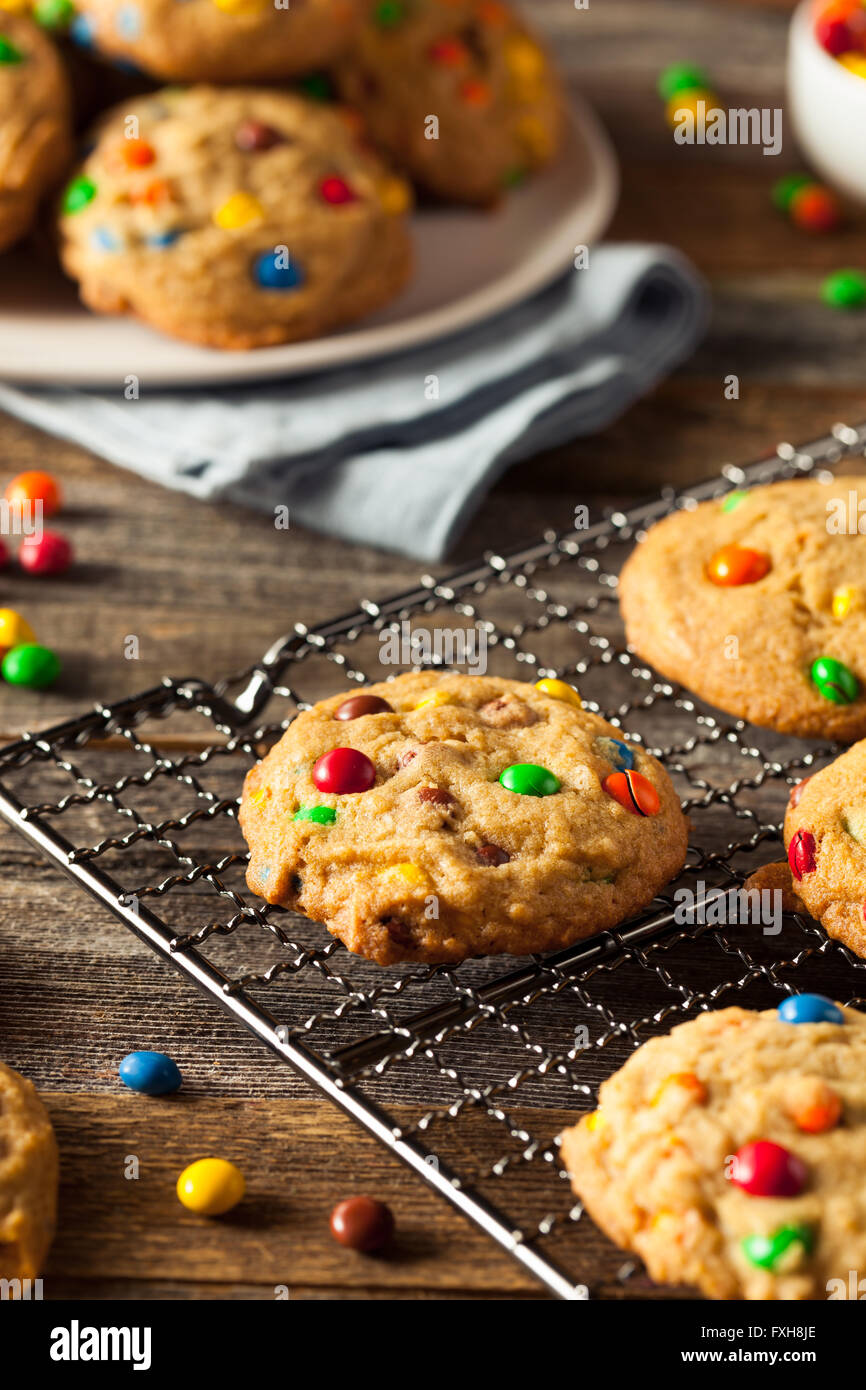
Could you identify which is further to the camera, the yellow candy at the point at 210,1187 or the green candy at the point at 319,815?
the green candy at the point at 319,815

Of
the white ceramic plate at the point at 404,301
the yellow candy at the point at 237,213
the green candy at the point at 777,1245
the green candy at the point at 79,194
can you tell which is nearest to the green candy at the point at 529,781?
the green candy at the point at 777,1245

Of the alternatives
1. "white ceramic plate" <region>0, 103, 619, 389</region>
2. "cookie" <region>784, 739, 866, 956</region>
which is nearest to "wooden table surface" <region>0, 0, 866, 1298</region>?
"white ceramic plate" <region>0, 103, 619, 389</region>

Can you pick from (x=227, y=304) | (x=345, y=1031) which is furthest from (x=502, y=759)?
(x=227, y=304)

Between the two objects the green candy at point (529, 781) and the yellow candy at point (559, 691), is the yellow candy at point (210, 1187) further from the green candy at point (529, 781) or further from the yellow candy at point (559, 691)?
the yellow candy at point (559, 691)

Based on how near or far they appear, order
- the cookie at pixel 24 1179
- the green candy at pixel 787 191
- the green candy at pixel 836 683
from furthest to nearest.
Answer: the green candy at pixel 787 191, the green candy at pixel 836 683, the cookie at pixel 24 1179

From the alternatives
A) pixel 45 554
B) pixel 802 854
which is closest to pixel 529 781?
pixel 802 854

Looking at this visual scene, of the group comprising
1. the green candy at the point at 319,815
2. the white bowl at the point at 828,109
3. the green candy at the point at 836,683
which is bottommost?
the green candy at the point at 319,815
